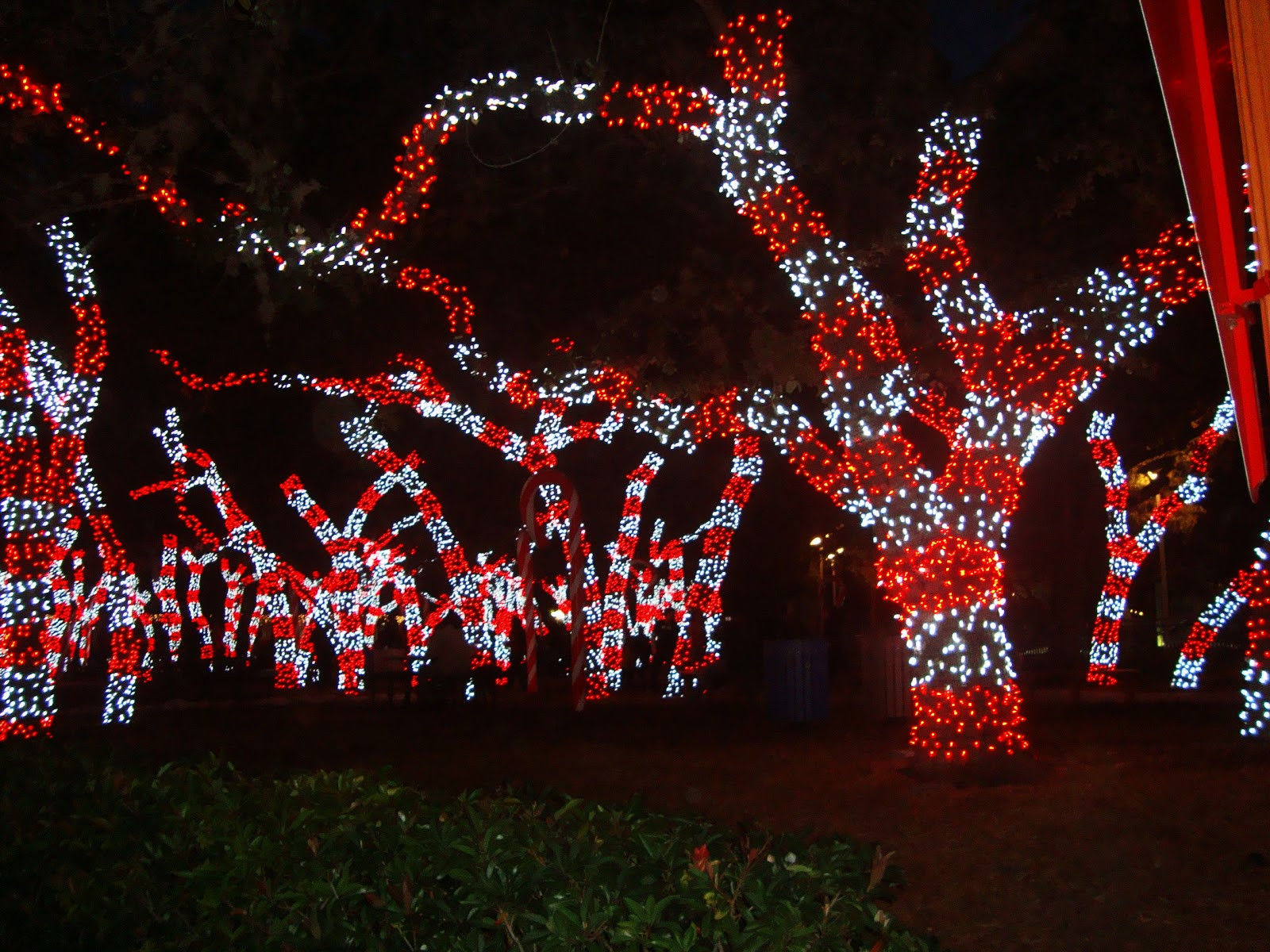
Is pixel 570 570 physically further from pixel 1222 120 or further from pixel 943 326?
pixel 1222 120

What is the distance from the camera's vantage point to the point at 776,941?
3.04 meters

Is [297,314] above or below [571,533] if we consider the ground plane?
above

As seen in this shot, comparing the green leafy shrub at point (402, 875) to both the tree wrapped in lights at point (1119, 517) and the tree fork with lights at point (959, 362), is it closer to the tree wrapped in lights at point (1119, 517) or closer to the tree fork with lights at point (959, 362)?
the tree fork with lights at point (959, 362)

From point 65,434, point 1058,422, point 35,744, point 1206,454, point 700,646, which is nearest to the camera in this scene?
point 35,744

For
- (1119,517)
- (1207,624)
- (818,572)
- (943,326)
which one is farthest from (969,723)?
(818,572)

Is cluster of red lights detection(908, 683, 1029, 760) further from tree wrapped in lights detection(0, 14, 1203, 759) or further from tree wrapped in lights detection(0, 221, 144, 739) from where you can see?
tree wrapped in lights detection(0, 221, 144, 739)

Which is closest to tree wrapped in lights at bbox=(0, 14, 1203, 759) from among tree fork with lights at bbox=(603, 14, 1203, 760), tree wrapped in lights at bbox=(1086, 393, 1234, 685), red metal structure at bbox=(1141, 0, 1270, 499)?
tree fork with lights at bbox=(603, 14, 1203, 760)

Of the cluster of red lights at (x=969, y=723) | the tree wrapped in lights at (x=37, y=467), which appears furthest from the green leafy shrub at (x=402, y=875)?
the tree wrapped in lights at (x=37, y=467)

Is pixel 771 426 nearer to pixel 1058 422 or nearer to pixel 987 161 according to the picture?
pixel 1058 422

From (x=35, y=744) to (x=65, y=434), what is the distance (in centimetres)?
762

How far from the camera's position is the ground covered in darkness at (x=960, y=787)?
22.0ft

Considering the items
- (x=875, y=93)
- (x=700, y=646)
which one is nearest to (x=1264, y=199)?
(x=875, y=93)

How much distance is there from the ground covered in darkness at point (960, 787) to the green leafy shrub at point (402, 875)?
0.89 m

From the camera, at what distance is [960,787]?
34.9ft
